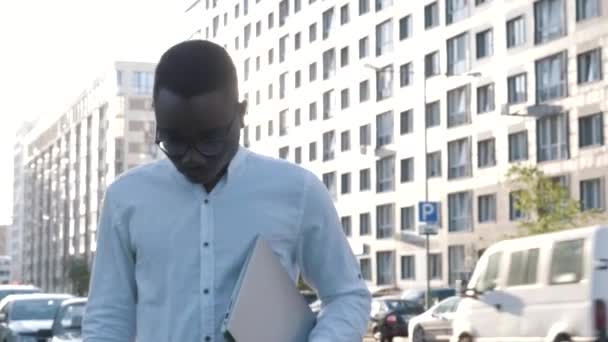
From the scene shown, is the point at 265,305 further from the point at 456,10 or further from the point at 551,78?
the point at 456,10

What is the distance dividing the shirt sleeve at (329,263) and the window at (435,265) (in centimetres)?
5699

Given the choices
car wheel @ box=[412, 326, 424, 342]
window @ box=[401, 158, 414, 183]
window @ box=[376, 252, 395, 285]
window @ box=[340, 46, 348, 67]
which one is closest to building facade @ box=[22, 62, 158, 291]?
window @ box=[340, 46, 348, 67]

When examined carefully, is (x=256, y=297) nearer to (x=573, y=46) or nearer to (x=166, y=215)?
(x=166, y=215)

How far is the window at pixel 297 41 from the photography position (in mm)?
77438

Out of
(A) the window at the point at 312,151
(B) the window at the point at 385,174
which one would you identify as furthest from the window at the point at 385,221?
(A) the window at the point at 312,151

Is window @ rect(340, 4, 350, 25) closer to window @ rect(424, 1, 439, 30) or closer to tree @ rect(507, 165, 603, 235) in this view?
window @ rect(424, 1, 439, 30)

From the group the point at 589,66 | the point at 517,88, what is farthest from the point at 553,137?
the point at 589,66

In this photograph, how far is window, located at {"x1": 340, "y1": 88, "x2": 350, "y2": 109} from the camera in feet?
231

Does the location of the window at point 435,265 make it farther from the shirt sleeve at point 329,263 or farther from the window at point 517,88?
the shirt sleeve at point 329,263

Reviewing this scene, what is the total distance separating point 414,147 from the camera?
62156 mm

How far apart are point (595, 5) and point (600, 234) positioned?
108 feet

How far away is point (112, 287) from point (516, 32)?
51.2 meters

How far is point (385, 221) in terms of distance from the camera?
216ft

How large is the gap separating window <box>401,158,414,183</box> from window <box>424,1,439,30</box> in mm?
6878
